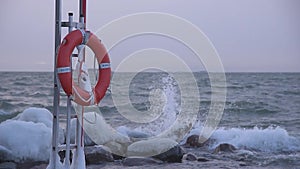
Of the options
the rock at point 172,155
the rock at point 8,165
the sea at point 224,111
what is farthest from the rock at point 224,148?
the rock at point 8,165

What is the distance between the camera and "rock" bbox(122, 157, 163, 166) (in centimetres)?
443

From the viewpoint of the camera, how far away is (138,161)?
176 inches

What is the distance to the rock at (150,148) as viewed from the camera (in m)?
4.77

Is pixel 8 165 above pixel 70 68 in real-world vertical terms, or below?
below

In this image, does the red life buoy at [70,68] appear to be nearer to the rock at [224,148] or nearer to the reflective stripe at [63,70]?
Result: the reflective stripe at [63,70]

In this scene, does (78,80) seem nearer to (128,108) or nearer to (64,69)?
(64,69)

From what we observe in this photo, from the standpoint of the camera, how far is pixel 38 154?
4566 mm

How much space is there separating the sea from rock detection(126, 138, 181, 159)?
0.57 m

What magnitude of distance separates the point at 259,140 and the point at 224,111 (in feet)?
13.5

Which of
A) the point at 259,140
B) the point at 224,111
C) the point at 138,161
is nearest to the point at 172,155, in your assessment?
the point at 138,161

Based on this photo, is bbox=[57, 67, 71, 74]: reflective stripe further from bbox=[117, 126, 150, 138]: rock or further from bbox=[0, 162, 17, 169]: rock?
bbox=[117, 126, 150, 138]: rock

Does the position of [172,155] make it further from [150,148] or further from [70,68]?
[70,68]

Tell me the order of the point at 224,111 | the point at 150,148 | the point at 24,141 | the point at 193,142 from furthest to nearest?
the point at 224,111 → the point at 193,142 → the point at 150,148 → the point at 24,141

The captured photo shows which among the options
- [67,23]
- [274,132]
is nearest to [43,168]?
[67,23]
